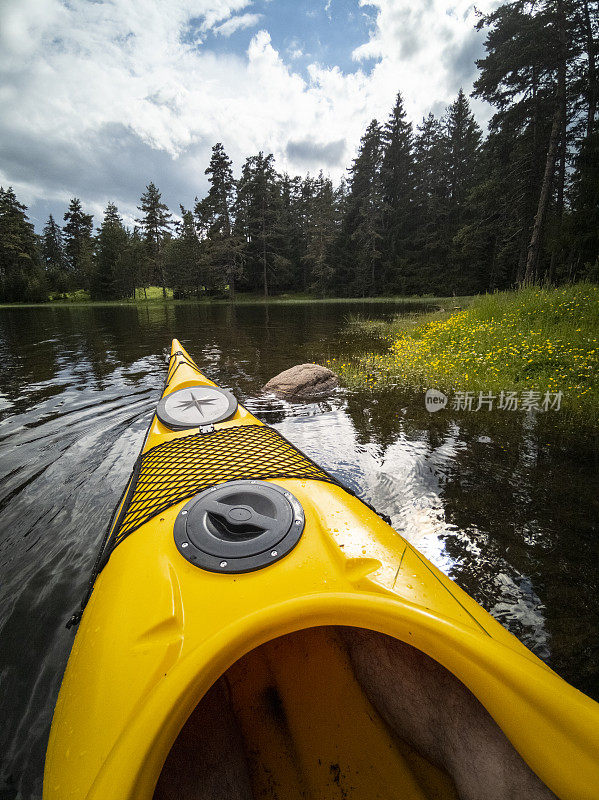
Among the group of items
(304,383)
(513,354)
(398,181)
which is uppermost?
(398,181)

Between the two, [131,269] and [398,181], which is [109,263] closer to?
[131,269]

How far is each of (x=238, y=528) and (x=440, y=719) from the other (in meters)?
1.20

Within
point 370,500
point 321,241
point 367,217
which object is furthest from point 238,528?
point 321,241

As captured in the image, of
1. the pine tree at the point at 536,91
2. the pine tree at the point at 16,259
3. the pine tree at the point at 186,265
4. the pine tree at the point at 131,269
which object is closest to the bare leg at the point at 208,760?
the pine tree at the point at 536,91

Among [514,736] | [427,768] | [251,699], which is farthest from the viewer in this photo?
[251,699]

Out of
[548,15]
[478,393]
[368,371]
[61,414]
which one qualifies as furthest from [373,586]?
[548,15]

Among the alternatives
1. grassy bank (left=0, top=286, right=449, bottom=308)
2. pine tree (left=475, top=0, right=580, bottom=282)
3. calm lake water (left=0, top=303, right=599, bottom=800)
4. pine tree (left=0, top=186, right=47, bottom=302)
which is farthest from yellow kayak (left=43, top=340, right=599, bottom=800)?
pine tree (left=0, top=186, right=47, bottom=302)

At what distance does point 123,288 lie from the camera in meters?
47.6

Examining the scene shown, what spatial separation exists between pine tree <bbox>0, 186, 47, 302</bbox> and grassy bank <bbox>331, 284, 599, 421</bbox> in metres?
54.3

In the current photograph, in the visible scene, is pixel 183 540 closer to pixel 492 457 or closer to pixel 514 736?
pixel 514 736

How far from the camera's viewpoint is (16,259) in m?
47.7

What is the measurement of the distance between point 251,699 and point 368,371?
6594mm

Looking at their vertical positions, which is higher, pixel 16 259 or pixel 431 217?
pixel 431 217

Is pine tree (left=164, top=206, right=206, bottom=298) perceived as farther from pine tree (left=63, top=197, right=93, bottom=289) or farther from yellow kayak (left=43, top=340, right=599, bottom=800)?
yellow kayak (left=43, top=340, right=599, bottom=800)
